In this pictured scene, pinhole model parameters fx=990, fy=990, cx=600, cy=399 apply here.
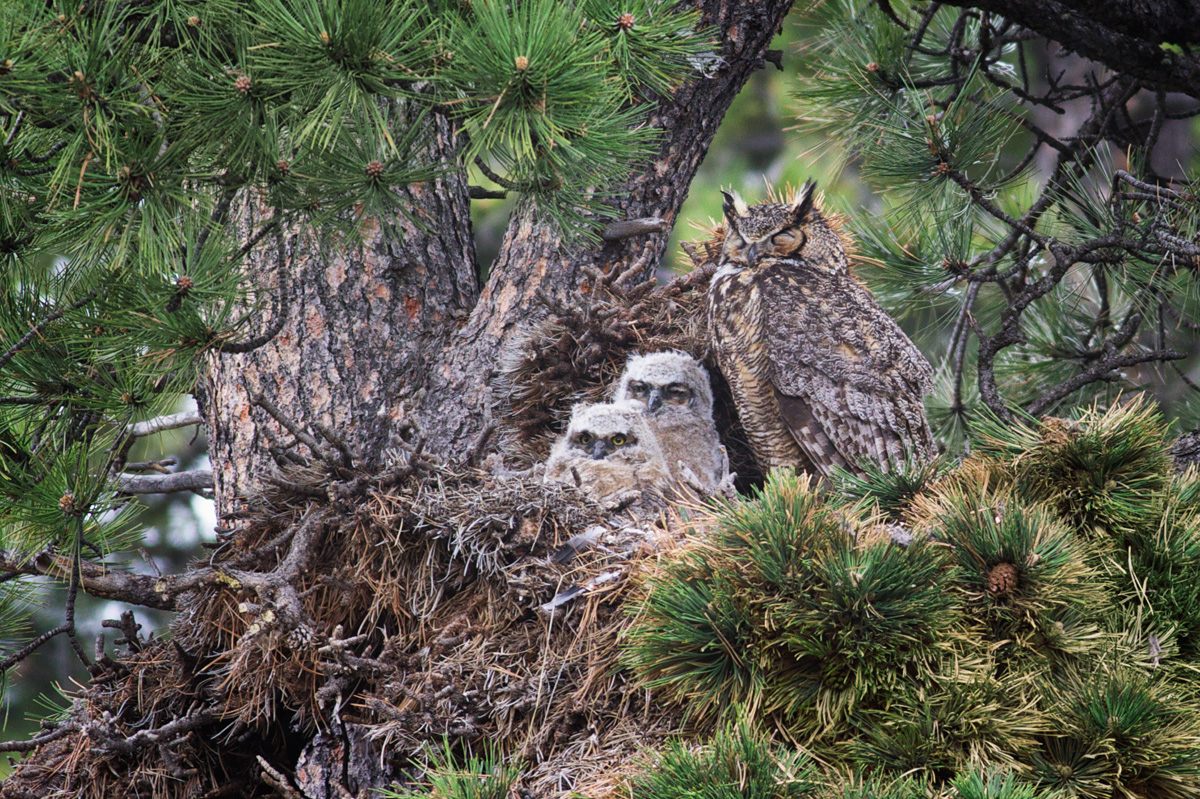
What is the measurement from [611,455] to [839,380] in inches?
30.8

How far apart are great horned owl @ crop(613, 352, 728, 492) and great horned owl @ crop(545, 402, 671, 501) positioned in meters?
0.08

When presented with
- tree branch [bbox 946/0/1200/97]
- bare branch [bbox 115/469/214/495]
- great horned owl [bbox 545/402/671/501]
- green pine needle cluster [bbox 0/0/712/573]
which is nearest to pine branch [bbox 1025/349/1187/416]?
tree branch [bbox 946/0/1200/97]

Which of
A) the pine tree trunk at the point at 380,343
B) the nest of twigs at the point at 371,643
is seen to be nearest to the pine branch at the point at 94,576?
the nest of twigs at the point at 371,643

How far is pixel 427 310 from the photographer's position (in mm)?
3189

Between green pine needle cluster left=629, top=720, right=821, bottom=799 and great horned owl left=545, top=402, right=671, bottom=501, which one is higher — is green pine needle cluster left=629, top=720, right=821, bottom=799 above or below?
below

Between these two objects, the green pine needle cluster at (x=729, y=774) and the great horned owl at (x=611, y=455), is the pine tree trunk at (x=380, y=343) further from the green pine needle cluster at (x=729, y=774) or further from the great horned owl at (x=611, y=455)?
the green pine needle cluster at (x=729, y=774)

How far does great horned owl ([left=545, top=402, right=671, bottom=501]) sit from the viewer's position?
10.0ft

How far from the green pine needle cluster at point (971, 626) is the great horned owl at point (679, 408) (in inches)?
50.3

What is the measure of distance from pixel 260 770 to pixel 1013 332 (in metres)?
2.38

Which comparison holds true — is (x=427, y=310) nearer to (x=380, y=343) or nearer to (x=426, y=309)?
(x=426, y=309)

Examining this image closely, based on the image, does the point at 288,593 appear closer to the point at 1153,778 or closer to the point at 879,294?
the point at 1153,778

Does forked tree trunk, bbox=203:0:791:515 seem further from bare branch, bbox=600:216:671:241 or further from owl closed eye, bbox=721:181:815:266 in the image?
owl closed eye, bbox=721:181:815:266

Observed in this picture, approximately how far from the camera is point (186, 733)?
2502 mm

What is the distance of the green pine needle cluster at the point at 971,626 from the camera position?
63.5 inches
